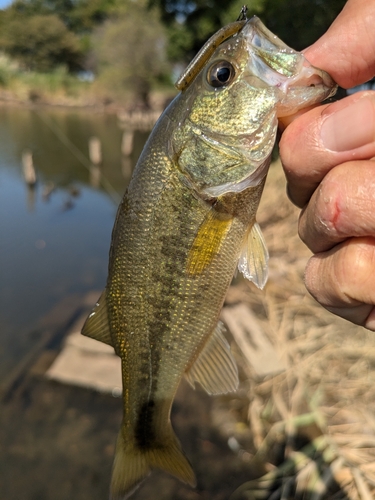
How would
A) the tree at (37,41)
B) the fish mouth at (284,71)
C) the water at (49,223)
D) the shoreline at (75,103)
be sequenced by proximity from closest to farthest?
1. the fish mouth at (284,71)
2. the water at (49,223)
3. the shoreline at (75,103)
4. the tree at (37,41)

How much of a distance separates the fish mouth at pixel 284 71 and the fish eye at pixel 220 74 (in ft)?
0.31

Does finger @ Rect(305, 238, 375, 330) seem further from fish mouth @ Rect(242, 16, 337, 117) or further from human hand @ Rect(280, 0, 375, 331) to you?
fish mouth @ Rect(242, 16, 337, 117)

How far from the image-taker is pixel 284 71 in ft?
4.86

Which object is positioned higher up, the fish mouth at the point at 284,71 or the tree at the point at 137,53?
the fish mouth at the point at 284,71

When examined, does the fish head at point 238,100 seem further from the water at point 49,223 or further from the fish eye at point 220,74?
the water at point 49,223

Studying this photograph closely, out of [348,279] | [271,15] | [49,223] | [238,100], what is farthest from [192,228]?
[271,15]

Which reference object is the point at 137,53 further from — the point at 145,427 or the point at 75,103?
the point at 145,427

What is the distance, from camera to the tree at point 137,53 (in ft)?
112

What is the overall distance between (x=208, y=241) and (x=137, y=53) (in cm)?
3804

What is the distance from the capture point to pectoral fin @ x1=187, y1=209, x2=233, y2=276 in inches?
68.6

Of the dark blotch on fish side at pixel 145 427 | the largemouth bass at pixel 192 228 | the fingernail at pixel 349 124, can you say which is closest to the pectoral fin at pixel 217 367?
the largemouth bass at pixel 192 228

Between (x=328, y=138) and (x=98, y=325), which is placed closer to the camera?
(x=328, y=138)

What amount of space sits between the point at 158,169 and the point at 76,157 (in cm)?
2113

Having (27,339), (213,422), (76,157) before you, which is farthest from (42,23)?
(213,422)
